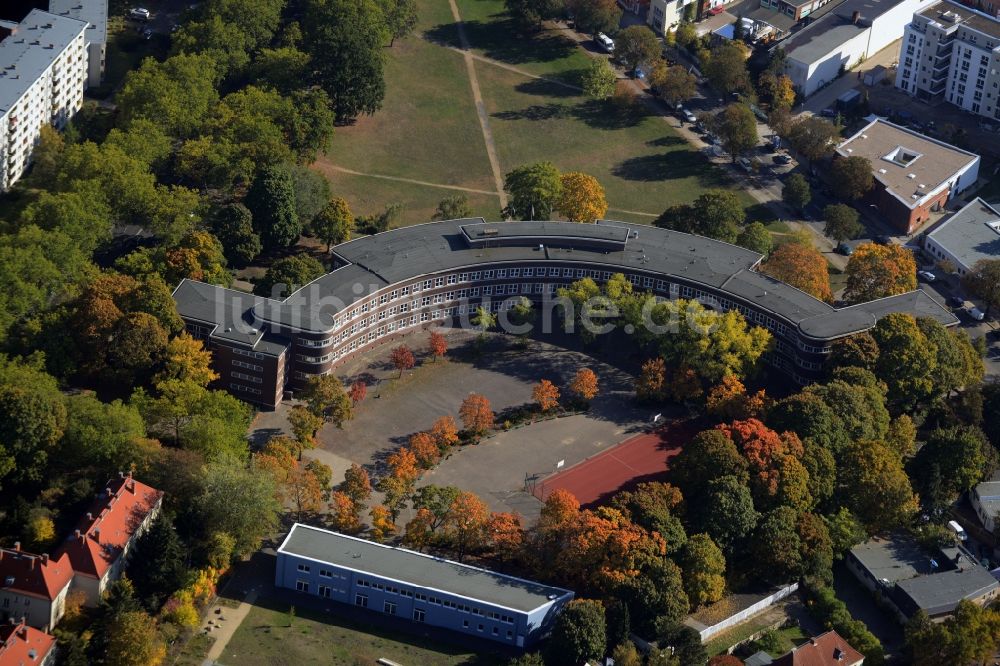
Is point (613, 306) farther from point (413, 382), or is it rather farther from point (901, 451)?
point (901, 451)

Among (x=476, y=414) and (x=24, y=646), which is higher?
(x=476, y=414)

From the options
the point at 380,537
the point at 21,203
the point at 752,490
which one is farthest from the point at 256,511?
the point at 21,203

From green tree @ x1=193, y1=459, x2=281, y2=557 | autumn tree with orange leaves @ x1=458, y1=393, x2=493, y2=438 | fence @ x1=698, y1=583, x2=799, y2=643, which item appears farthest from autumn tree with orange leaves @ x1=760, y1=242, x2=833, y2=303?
green tree @ x1=193, y1=459, x2=281, y2=557

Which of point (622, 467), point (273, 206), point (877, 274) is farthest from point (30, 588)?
point (877, 274)

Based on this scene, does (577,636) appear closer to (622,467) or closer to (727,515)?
(727,515)

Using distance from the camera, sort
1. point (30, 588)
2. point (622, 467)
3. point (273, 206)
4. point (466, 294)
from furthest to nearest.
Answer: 1. point (273, 206)
2. point (466, 294)
3. point (622, 467)
4. point (30, 588)

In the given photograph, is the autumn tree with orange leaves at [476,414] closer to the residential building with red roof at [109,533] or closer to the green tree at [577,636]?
the green tree at [577,636]

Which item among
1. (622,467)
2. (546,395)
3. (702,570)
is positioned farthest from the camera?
(546,395)

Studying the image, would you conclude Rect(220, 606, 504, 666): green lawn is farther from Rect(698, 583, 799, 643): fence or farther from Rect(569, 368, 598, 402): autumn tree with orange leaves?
Rect(569, 368, 598, 402): autumn tree with orange leaves
